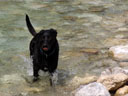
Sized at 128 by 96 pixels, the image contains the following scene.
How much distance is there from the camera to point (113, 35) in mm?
7379

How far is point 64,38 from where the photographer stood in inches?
282

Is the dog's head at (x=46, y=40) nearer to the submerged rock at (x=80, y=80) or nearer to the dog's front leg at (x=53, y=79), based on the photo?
the dog's front leg at (x=53, y=79)

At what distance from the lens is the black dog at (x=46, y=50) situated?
4266mm

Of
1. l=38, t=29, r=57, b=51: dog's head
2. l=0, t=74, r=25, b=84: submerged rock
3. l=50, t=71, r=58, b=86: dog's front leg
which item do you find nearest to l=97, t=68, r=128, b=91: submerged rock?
l=50, t=71, r=58, b=86: dog's front leg

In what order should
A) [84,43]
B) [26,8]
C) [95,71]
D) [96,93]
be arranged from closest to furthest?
[96,93]
[95,71]
[84,43]
[26,8]

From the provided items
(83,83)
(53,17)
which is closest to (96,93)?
(83,83)

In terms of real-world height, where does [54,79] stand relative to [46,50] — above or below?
below

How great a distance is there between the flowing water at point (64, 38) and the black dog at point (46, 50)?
0.40m

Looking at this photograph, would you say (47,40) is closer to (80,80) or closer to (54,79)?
(54,79)

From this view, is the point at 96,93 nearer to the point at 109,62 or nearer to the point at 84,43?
the point at 109,62

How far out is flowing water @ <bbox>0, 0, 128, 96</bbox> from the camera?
16.0ft

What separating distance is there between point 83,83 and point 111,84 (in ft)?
2.01

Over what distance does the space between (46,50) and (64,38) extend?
2.88 m

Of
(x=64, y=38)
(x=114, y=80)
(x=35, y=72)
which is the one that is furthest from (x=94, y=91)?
(x=64, y=38)
